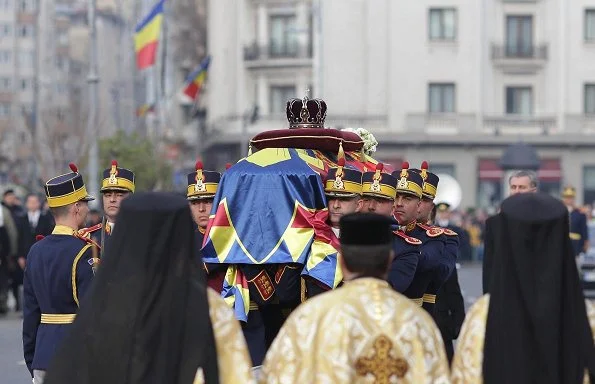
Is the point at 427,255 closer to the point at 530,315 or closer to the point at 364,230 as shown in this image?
the point at 530,315

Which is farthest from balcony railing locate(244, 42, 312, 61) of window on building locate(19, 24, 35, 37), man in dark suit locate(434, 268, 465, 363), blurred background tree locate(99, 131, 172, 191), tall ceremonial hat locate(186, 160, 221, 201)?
window on building locate(19, 24, 35, 37)

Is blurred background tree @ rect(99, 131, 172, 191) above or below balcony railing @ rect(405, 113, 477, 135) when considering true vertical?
below

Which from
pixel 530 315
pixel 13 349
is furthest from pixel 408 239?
pixel 13 349

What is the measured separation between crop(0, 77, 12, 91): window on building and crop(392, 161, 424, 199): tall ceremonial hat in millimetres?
113849

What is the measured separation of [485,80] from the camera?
205 ft

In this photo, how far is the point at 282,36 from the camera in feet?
212

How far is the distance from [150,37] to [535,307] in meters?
33.4

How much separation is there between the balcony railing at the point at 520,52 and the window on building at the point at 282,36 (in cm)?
772

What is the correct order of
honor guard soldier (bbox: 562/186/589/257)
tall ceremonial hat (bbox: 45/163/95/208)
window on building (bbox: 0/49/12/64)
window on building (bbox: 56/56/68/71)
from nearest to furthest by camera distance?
tall ceremonial hat (bbox: 45/163/95/208) → honor guard soldier (bbox: 562/186/589/257) → window on building (bbox: 56/56/68/71) → window on building (bbox: 0/49/12/64)

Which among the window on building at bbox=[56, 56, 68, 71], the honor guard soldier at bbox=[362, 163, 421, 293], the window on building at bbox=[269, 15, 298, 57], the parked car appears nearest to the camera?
the honor guard soldier at bbox=[362, 163, 421, 293]

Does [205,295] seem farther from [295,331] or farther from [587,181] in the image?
[587,181]

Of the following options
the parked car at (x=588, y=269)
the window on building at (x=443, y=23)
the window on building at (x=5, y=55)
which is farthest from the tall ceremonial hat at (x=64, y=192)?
the window on building at (x=5, y=55)

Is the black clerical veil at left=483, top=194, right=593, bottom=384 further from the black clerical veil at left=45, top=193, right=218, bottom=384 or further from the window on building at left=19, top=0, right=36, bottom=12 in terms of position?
the window on building at left=19, top=0, right=36, bottom=12

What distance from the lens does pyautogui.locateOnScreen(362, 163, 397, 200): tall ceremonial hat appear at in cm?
1071
